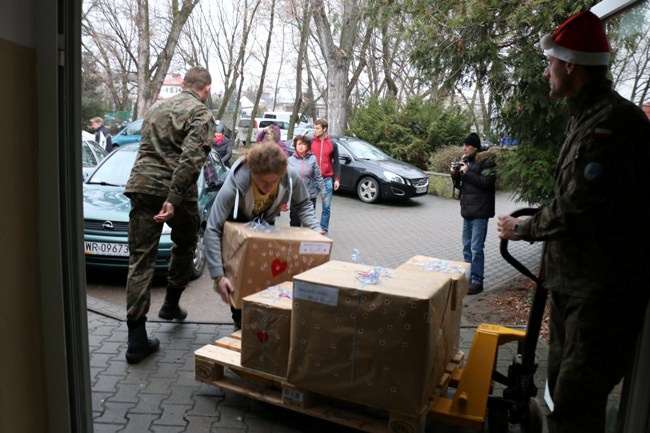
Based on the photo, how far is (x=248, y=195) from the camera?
4074 millimetres

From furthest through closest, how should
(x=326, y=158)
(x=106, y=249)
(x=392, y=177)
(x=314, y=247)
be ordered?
(x=392, y=177) < (x=326, y=158) < (x=106, y=249) < (x=314, y=247)

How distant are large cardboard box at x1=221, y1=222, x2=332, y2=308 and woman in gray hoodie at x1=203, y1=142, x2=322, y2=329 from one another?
3.0 inches

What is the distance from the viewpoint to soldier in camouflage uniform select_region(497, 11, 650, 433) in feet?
7.73

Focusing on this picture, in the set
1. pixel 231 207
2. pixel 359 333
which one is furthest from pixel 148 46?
pixel 359 333

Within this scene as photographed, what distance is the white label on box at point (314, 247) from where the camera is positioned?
401 centimetres

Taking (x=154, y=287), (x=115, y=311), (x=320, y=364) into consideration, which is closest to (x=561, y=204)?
(x=320, y=364)

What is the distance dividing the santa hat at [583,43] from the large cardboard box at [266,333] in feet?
6.47

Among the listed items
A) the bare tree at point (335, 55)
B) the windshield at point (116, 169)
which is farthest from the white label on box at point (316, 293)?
the bare tree at point (335, 55)

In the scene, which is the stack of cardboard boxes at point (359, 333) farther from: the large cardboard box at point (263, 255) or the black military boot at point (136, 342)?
the black military boot at point (136, 342)

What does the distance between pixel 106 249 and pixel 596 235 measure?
17.9 feet

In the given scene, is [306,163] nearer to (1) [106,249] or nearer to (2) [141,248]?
(1) [106,249]

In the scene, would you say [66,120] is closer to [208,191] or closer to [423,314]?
[423,314]

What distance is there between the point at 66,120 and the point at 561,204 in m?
2.00

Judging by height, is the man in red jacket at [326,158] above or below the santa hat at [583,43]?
below
